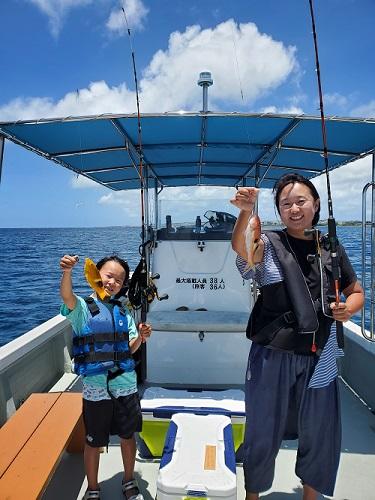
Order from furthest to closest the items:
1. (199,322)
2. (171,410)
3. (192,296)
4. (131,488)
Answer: (192,296), (199,322), (171,410), (131,488)

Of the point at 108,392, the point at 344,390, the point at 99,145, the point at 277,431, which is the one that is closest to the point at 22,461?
the point at 108,392

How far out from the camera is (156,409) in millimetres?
2969

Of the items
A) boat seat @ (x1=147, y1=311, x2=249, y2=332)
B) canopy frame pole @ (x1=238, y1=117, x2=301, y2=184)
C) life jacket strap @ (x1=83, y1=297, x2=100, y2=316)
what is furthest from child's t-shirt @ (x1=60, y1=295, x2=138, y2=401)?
canopy frame pole @ (x1=238, y1=117, x2=301, y2=184)

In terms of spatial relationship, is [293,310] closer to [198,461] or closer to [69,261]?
[198,461]

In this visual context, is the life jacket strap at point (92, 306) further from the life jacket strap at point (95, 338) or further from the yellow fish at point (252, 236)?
the yellow fish at point (252, 236)

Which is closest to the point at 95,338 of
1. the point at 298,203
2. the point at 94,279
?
the point at 94,279

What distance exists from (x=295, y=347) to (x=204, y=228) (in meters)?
3.14

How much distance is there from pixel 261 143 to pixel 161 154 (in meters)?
1.24

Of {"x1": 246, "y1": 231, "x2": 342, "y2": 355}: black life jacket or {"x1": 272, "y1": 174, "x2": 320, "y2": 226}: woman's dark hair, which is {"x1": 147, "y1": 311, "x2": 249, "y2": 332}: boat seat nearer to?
{"x1": 246, "y1": 231, "x2": 342, "y2": 355}: black life jacket

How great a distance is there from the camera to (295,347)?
204 cm

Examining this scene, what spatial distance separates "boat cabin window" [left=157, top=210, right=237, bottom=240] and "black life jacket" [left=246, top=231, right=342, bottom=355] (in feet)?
9.31

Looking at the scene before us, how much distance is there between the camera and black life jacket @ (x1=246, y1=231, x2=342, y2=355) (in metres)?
1.99

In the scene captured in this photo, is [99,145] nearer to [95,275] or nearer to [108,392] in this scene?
[95,275]

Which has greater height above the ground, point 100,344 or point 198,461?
point 100,344
